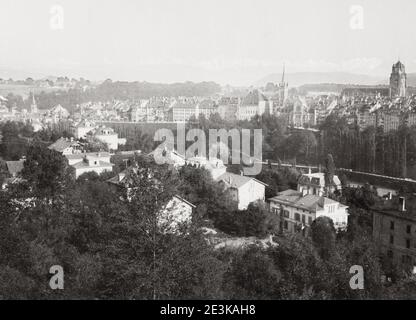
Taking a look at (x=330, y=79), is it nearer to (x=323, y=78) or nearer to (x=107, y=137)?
(x=323, y=78)

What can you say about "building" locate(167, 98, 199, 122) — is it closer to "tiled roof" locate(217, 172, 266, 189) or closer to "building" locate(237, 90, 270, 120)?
"building" locate(237, 90, 270, 120)

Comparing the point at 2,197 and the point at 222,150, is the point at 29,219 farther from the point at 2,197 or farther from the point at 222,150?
the point at 222,150

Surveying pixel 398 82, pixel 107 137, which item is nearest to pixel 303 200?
pixel 107 137

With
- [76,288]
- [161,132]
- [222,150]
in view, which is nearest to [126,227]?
[76,288]

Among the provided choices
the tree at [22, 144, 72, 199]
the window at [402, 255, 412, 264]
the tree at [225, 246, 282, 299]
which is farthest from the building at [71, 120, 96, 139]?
the tree at [225, 246, 282, 299]

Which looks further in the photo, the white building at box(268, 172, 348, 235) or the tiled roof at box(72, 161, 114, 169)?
the tiled roof at box(72, 161, 114, 169)

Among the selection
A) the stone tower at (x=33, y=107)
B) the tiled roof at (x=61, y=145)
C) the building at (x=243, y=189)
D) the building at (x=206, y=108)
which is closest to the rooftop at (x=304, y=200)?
the building at (x=243, y=189)
